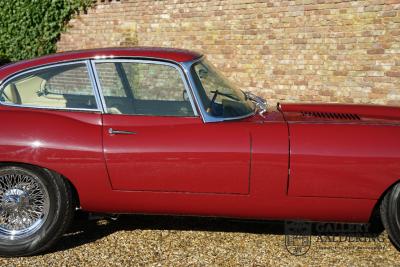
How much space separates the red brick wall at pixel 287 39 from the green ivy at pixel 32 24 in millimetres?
1207

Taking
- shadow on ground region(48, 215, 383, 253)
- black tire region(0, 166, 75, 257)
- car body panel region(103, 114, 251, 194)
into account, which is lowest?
shadow on ground region(48, 215, 383, 253)

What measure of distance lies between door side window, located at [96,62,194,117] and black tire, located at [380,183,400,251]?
60.4 inches

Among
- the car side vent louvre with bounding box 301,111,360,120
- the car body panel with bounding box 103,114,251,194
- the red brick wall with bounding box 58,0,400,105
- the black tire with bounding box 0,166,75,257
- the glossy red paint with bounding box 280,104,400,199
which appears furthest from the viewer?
the red brick wall with bounding box 58,0,400,105

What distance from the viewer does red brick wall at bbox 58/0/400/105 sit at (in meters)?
6.38

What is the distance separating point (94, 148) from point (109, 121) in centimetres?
23

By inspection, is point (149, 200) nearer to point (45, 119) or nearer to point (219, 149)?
point (219, 149)

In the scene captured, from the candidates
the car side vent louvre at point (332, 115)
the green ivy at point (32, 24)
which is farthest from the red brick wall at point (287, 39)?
the car side vent louvre at point (332, 115)

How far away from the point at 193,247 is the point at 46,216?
1147 mm

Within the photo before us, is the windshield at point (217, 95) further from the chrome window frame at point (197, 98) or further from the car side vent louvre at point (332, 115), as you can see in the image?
the car side vent louvre at point (332, 115)

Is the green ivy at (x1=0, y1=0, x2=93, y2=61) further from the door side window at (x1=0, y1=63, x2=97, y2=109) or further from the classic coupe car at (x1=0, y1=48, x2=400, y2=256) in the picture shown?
the classic coupe car at (x1=0, y1=48, x2=400, y2=256)

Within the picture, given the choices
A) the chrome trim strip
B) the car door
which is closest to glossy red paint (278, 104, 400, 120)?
the car door

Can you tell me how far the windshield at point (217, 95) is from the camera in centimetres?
326

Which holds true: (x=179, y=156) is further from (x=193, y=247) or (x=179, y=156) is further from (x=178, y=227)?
(x=178, y=227)

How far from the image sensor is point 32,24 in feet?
31.9
